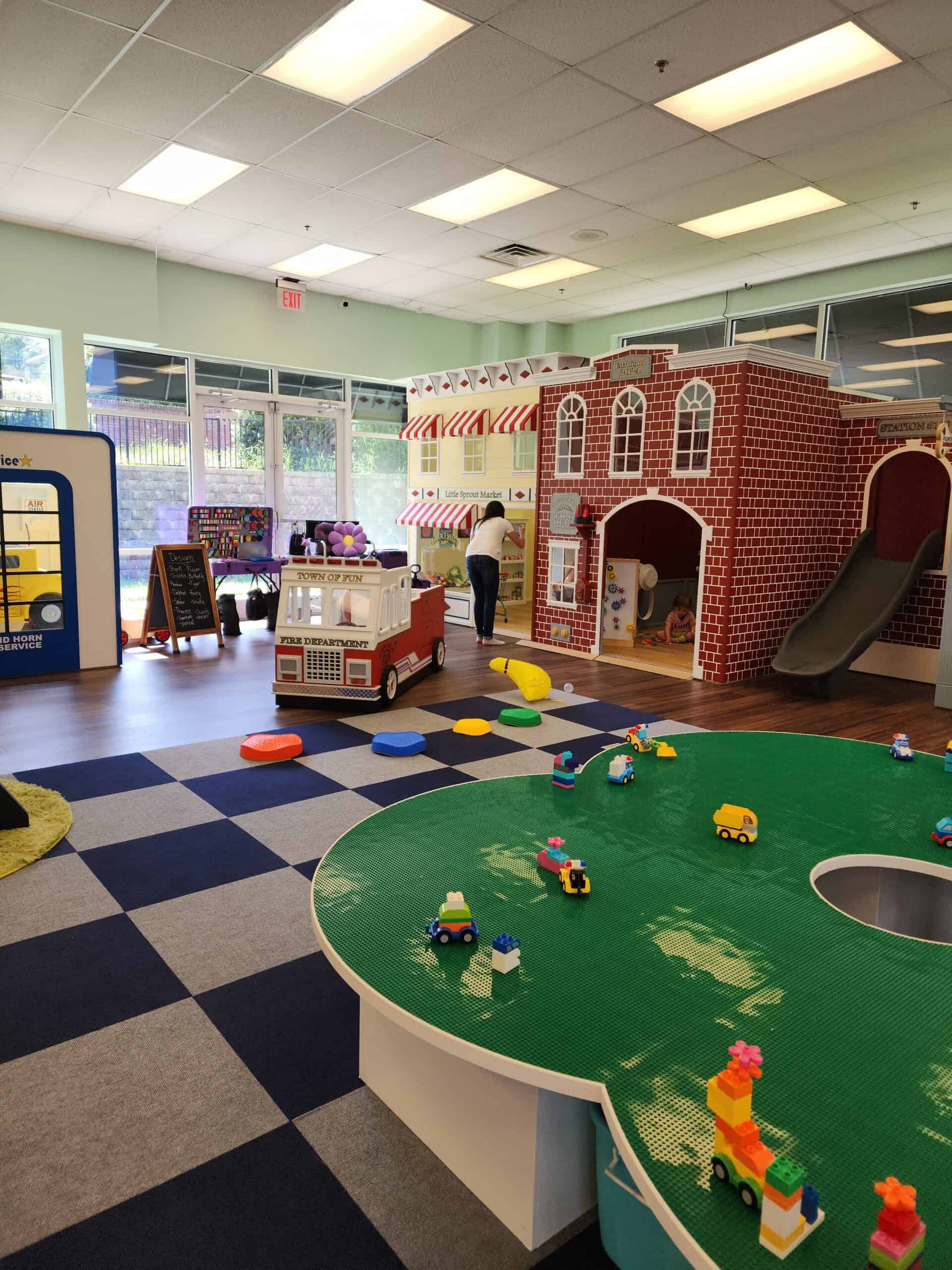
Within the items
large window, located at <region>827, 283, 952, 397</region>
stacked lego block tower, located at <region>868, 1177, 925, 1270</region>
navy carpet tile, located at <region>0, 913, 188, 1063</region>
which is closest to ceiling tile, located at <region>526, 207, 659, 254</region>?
large window, located at <region>827, 283, 952, 397</region>

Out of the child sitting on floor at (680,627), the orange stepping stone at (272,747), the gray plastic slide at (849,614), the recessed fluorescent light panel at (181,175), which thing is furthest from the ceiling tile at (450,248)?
the orange stepping stone at (272,747)

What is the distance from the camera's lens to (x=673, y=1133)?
150cm

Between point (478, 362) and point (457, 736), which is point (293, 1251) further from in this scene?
point (478, 362)

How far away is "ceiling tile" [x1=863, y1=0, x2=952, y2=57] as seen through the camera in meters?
4.95

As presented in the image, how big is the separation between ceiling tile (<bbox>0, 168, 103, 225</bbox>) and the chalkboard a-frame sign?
3505 millimetres

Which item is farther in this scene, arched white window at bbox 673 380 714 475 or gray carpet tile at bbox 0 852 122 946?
arched white window at bbox 673 380 714 475

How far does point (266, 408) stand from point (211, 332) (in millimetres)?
1370

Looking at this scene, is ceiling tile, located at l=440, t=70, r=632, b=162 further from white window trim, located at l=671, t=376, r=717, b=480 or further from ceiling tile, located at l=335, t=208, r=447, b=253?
white window trim, located at l=671, t=376, r=717, b=480

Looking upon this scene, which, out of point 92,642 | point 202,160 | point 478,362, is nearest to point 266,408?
point 478,362

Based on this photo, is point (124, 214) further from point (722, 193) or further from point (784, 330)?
point (784, 330)

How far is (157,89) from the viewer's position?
20.3 ft

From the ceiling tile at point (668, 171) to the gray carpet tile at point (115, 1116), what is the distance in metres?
7.26

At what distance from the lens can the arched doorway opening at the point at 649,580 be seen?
28.3ft

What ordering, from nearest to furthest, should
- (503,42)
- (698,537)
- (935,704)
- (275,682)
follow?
(503,42)
(275,682)
(935,704)
(698,537)
